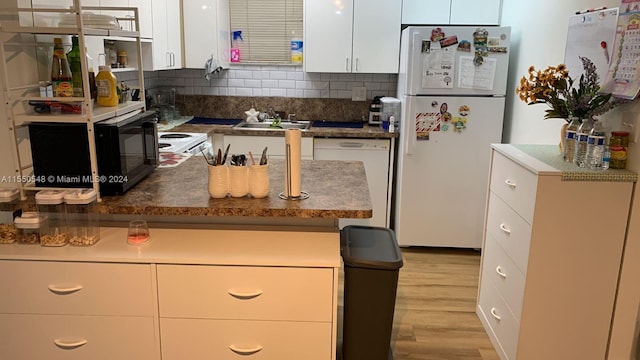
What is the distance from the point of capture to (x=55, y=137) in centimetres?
199

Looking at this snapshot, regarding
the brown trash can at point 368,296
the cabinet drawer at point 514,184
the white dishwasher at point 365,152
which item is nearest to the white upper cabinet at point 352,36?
the white dishwasher at point 365,152

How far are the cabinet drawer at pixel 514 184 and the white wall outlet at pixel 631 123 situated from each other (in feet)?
1.51

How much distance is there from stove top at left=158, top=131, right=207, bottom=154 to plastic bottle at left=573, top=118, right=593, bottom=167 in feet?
7.53

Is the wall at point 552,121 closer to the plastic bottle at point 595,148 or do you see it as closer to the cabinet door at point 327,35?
the plastic bottle at point 595,148

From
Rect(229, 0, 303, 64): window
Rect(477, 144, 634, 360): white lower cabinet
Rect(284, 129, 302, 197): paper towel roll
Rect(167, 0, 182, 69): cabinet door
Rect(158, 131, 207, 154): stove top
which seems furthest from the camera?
Rect(229, 0, 303, 64): window

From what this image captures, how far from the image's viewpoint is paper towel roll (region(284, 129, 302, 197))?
2.04 metres

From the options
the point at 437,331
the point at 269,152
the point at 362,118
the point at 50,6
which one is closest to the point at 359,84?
the point at 362,118

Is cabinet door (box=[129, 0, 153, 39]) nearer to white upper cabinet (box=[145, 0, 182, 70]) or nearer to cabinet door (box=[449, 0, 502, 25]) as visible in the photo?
white upper cabinet (box=[145, 0, 182, 70])

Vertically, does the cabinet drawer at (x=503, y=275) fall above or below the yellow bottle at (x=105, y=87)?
below

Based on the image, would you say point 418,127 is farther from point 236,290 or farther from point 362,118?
point 236,290

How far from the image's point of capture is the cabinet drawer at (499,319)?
2531mm

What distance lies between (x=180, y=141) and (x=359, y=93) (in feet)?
5.74

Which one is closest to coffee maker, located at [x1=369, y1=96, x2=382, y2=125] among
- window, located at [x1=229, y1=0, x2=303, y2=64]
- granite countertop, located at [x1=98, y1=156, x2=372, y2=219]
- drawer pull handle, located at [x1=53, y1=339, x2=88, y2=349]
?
window, located at [x1=229, y1=0, x2=303, y2=64]

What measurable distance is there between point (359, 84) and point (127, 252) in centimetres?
314
